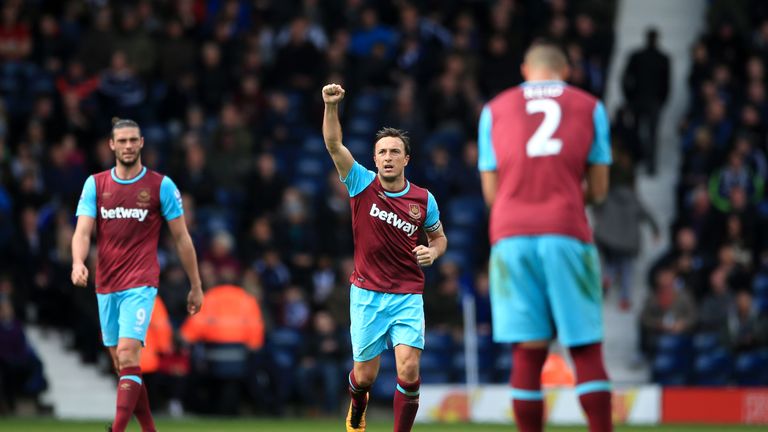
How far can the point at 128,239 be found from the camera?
10484 mm

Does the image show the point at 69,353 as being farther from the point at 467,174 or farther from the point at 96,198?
the point at 96,198

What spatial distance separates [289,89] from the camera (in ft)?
70.0

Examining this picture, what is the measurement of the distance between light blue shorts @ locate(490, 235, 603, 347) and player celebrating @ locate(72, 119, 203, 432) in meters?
3.93

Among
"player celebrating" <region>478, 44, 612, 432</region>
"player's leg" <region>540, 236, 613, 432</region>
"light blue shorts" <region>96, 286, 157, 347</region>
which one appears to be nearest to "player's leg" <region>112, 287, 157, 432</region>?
"light blue shorts" <region>96, 286, 157, 347</region>

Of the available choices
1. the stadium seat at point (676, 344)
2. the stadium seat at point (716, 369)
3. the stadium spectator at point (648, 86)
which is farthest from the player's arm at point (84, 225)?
the stadium spectator at point (648, 86)

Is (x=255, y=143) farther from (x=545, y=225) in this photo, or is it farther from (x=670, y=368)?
(x=545, y=225)

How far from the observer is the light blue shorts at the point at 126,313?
10219mm

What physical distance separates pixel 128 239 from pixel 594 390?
4668 mm

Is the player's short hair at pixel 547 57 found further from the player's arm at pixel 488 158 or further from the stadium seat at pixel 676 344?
the stadium seat at pixel 676 344

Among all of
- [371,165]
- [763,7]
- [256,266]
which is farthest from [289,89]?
[763,7]

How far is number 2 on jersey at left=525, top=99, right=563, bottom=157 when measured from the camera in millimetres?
7172

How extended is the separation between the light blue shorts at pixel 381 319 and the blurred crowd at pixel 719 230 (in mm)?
9443

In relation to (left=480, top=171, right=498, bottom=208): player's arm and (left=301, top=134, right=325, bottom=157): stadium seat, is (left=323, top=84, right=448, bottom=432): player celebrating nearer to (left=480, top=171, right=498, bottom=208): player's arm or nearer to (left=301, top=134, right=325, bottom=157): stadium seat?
(left=480, top=171, right=498, bottom=208): player's arm

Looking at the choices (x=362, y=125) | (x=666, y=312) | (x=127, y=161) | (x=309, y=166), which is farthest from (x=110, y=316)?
(x=666, y=312)
